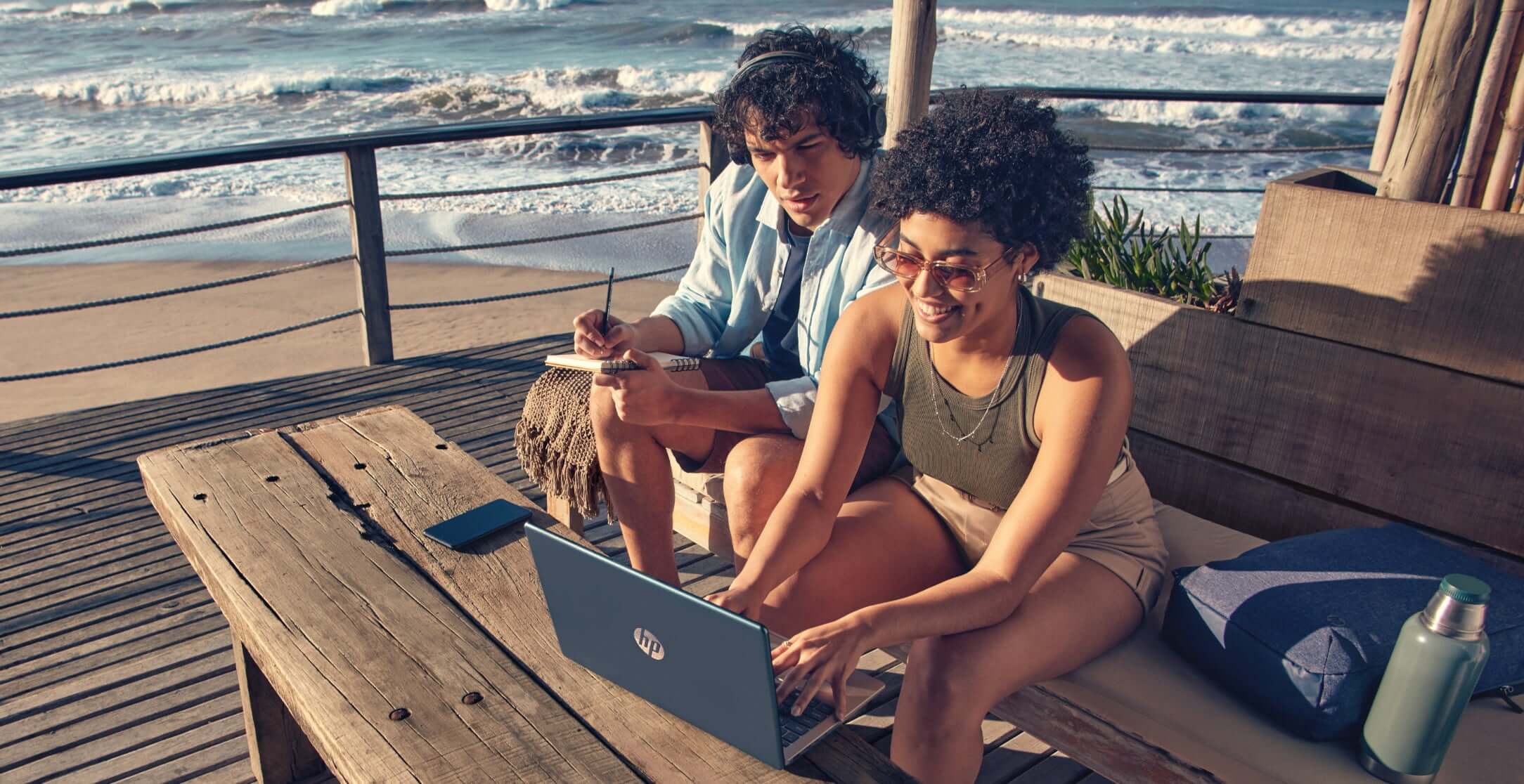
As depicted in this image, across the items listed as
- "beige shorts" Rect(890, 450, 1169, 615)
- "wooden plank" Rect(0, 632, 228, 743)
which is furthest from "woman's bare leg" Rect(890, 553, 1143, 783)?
"wooden plank" Rect(0, 632, 228, 743)

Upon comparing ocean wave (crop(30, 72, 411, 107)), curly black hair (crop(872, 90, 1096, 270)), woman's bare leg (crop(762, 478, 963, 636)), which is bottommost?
ocean wave (crop(30, 72, 411, 107))

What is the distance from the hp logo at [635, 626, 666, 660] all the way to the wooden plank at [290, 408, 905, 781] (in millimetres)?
101

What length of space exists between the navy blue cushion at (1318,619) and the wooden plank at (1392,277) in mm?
401

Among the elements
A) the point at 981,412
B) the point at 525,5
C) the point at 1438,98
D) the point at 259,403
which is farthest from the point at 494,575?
the point at 525,5

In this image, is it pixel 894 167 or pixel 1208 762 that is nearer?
pixel 1208 762

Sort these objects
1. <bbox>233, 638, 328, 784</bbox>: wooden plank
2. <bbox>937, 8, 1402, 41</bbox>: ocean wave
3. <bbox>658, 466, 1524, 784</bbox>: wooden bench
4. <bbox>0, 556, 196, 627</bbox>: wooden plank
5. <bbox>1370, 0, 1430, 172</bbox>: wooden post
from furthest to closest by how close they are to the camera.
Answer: <bbox>937, 8, 1402, 41</bbox>: ocean wave, <bbox>1370, 0, 1430, 172</bbox>: wooden post, <bbox>0, 556, 196, 627</bbox>: wooden plank, <bbox>233, 638, 328, 784</bbox>: wooden plank, <bbox>658, 466, 1524, 784</bbox>: wooden bench

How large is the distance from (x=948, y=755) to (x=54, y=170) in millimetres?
3077

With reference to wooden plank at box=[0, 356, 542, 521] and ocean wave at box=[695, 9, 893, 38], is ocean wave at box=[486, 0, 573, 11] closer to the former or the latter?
ocean wave at box=[695, 9, 893, 38]

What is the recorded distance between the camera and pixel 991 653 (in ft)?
5.14

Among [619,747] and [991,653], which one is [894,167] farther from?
[619,747]

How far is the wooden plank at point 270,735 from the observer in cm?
190

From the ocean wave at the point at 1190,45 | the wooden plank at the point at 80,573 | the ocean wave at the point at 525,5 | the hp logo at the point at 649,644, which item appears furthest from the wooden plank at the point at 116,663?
the ocean wave at the point at 525,5

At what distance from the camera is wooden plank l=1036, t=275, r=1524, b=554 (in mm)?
1957

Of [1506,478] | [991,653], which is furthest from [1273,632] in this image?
[1506,478]
